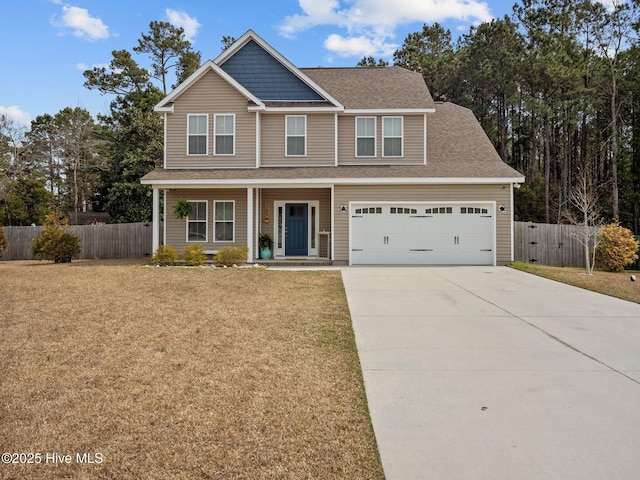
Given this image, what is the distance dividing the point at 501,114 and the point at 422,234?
66.7 feet

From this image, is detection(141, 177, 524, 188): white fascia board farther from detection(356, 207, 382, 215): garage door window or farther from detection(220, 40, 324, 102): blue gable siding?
detection(220, 40, 324, 102): blue gable siding

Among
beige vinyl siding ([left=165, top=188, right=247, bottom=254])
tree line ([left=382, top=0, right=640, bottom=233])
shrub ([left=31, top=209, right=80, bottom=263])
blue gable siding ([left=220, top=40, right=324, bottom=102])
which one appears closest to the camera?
shrub ([left=31, top=209, right=80, bottom=263])

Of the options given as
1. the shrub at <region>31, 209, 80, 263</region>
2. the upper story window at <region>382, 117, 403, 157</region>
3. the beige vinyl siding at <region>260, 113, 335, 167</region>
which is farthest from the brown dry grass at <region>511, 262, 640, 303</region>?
the shrub at <region>31, 209, 80, 263</region>

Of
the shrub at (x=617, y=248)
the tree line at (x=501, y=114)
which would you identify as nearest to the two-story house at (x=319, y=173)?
the shrub at (x=617, y=248)

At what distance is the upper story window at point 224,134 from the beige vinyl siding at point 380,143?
4.03 metres

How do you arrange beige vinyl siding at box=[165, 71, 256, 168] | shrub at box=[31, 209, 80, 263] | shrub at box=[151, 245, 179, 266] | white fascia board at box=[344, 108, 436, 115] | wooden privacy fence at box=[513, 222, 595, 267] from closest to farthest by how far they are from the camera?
shrub at box=[151, 245, 179, 266]
beige vinyl siding at box=[165, 71, 256, 168]
shrub at box=[31, 209, 80, 263]
white fascia board at box=[344, 108, 436, 115]
wooden privacy fence at box=[513, 222, 595, 267]

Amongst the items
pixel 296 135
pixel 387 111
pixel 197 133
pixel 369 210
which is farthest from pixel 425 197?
pixel 197 133

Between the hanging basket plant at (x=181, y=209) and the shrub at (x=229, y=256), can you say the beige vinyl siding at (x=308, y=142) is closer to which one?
the hanging basket plant at (x=181, y=209)

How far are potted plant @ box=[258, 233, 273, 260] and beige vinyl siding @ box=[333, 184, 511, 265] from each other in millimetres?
2605

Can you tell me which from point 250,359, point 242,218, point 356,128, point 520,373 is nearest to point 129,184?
point 242,218

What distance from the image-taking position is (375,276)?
1234 cm

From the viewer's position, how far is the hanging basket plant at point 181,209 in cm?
1541

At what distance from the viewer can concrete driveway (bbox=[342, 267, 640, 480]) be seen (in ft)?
→ 9.93

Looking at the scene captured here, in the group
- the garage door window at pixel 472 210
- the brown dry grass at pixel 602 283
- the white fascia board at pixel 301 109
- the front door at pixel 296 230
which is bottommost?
the brown dry grass at pixel 602 283
